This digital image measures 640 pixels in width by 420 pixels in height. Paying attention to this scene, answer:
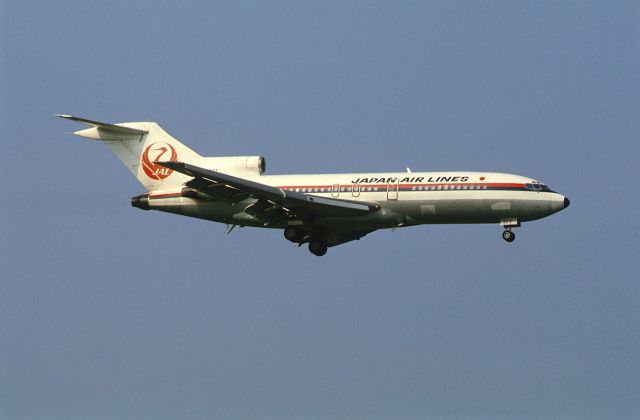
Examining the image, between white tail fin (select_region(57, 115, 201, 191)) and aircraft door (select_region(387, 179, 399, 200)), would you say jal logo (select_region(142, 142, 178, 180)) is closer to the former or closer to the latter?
white tail fin (select_region(57, 115, 201, 191))

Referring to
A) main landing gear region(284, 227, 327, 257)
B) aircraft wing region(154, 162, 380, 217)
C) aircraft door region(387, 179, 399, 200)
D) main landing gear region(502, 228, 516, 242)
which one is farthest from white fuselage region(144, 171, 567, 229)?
main landing gear region(284, 227, 327, 257)

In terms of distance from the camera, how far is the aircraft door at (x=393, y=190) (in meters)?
47.6

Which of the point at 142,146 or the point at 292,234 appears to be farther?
the point at 142,146

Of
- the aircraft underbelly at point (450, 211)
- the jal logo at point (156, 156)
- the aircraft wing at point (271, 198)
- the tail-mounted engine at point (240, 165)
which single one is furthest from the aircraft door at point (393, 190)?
the jal logo at point (156, 156)

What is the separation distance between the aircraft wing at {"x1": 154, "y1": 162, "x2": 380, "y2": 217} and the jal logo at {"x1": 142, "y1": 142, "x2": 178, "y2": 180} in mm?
5055

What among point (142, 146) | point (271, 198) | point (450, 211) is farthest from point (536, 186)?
point (142, 146)

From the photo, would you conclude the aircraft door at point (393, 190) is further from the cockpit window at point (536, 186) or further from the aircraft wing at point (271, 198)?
the cockpit window at point (536, 186)

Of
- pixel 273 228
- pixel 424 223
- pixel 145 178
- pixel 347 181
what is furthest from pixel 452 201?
pixel 145 178

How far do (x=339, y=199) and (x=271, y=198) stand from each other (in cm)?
335

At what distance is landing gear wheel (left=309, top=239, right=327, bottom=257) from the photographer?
5156cm

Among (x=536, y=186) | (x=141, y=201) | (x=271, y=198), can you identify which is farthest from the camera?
(x=141, y=201)

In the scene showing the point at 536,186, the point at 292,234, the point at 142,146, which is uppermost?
the point at 142,146

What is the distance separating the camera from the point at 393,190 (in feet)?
157

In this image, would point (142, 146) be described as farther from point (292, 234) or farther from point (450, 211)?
point (450, 211)
